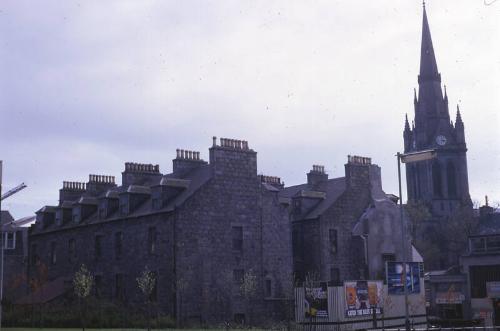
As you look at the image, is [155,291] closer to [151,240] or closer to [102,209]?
[151,240]

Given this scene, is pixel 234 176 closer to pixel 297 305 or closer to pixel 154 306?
pixel 154 306

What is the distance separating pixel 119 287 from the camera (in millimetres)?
44344

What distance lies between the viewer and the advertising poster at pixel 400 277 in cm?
3144

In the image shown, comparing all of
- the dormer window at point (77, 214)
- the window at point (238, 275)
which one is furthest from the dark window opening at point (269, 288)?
the dormer window at point (77, 214)

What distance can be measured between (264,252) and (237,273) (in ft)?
8.07

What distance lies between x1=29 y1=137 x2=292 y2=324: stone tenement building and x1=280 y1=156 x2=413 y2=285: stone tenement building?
10.3 ft

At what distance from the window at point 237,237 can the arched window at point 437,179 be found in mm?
76295

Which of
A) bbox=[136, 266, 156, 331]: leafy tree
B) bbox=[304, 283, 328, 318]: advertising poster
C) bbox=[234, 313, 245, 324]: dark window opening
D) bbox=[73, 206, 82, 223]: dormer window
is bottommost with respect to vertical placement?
bbox=[234, 313, 245, 324]: dark window opening

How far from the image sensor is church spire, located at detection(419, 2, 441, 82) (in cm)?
11581

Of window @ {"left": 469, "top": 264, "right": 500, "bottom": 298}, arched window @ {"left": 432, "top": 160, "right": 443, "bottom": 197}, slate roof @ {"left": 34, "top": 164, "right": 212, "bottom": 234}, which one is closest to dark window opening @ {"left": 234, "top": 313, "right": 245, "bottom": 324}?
slate roof @ {"left": 34, "top": 164, "right": 212, "bottom": 234}

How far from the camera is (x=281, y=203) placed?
45.3m

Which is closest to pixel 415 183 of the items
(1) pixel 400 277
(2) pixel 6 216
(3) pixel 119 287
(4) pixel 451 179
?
(4) pixel 451 179

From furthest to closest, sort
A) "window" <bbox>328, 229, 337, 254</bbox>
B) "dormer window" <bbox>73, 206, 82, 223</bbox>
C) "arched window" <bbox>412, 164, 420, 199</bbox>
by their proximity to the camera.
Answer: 1. "arched window" <bbox>412, 164, 420, 199</bbox>
2. "dormer window" <bbox>73, 206, 82, 223</bbox>
3. "window" <bbox>328, 229, 337, 254</bbox>

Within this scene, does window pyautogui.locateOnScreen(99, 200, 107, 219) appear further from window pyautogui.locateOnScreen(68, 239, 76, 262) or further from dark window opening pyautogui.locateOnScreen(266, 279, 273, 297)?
dark window opening pyautogui.locateOnScreen(266, 279, 273, 297)
